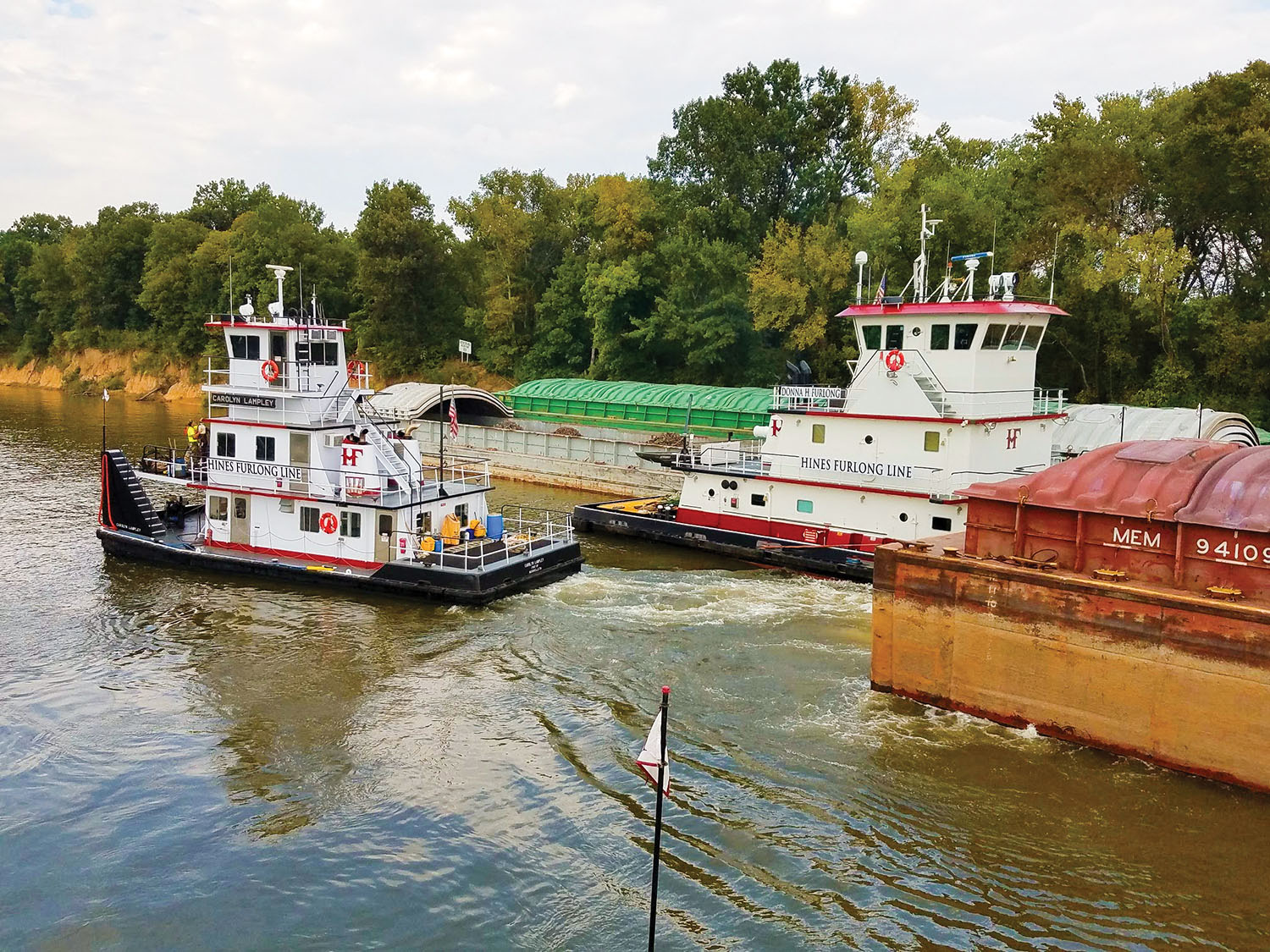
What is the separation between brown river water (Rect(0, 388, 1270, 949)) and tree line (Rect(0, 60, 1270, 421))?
21995 mm

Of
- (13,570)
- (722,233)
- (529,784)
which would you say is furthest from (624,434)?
(529,784)

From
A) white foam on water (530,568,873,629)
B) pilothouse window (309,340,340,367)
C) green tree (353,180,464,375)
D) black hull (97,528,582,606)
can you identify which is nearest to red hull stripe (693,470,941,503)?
white foam on water (530,568,873,629)

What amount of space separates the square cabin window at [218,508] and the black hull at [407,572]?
3.46ft

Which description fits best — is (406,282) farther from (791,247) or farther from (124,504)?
(124,504)

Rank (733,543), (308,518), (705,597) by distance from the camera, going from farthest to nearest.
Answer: (733,543) < (308,518) < (705,597)

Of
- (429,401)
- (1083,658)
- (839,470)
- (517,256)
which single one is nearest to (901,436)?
(839,470)

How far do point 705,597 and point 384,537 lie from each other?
8487mm

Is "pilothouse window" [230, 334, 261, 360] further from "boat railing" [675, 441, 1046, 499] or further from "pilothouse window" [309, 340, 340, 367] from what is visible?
"boat railing" [675, 441, 1046, 499]

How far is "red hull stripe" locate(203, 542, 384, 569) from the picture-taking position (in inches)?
1002

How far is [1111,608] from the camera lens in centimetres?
1498

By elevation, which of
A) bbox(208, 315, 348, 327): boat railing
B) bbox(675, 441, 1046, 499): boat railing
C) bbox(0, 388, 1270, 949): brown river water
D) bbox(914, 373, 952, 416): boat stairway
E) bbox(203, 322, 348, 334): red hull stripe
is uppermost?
bbox(208, 315, 348, 327): boat railing

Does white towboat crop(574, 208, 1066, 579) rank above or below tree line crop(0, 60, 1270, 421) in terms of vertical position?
below

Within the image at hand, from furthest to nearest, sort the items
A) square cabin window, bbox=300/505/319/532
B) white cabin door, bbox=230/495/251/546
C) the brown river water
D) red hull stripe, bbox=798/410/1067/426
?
white cabin door, bbox=230/495/251/546, red hull stripe, bbox=798/410/1067/426, square cabin window, bbox=300/505/319/532, the brown river water

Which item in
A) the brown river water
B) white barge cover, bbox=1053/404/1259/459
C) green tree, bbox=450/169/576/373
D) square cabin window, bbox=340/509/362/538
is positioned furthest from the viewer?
green tree, bbox=450/169/576/373
